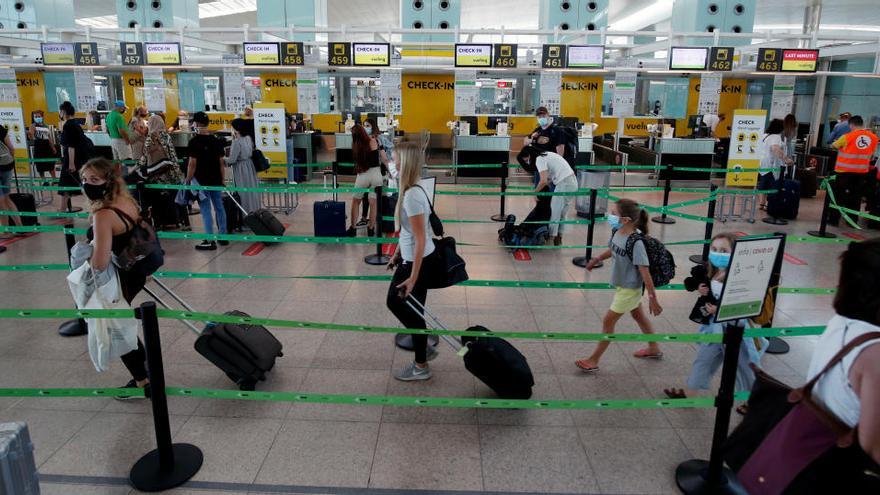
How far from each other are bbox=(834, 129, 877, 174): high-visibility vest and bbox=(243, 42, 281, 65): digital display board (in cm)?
1198

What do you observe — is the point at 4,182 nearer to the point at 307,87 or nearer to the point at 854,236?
the point at 307,87

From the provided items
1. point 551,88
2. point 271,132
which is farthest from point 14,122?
point 551,88

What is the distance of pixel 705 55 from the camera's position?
48.0 ft

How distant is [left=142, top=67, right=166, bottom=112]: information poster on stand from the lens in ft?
53.0

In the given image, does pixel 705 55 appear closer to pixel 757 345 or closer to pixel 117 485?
pixel 757 345

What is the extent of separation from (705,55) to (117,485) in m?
15.2

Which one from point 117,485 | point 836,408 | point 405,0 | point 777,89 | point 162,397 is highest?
point 405,0

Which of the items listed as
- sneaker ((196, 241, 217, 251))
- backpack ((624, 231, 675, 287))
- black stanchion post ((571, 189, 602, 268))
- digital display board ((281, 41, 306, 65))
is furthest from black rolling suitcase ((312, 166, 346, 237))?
digital display board ((281, 41, 306, 65))

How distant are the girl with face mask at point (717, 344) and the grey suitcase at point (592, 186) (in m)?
6.34

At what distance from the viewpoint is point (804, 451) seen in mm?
2174

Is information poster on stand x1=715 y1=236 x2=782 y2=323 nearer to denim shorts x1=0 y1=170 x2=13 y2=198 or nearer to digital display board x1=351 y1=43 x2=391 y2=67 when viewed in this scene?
denim shorts x1=0 y1=170 x2=13 y2=198

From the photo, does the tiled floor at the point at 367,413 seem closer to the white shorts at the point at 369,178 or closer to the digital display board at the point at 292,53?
the white shorts at the point at 369,178

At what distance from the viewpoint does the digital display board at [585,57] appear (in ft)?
47.6

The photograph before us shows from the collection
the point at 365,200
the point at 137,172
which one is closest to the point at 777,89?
the point at 365,200
